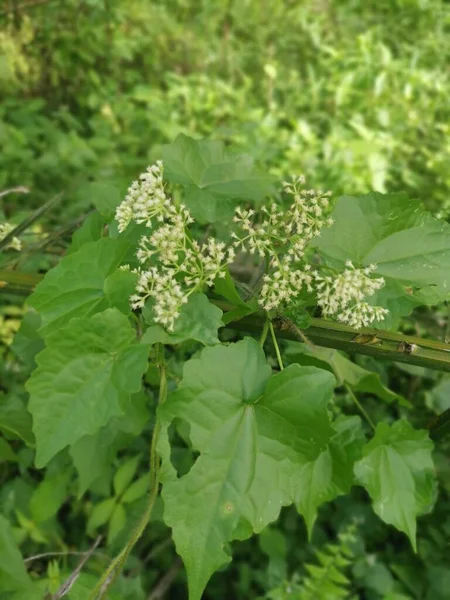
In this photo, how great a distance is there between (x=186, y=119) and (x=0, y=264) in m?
1.89

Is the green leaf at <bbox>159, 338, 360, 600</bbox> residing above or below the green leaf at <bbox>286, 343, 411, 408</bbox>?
above

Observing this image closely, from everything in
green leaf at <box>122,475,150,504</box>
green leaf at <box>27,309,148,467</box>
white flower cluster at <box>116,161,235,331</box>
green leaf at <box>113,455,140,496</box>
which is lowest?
green leaf at <box>122,475,150,504</box>

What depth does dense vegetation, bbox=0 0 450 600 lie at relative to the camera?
0.76m

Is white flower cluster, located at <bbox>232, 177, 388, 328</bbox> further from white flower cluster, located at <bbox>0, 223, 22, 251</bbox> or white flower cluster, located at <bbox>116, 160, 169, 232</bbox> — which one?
white flower cluster, located at <bbox>0, 223, 22, 251</bbox>

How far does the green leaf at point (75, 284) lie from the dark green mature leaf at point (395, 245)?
12.6 inches

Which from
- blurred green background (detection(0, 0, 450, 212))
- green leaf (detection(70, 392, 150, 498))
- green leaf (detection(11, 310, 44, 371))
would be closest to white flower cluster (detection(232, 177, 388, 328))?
green leaf (detection(70, 392, 150, 498))

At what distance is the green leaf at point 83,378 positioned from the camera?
0.74 m

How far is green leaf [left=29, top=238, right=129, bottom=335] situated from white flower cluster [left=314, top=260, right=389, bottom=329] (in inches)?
11.8

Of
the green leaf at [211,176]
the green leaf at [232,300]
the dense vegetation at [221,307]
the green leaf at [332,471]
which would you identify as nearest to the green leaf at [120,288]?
the dense vegetation at [221,307]

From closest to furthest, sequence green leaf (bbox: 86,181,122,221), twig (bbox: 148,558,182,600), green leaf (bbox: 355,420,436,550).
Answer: green leaf (bbox: 355,420,436,550) → green leaf (bbox: 86,181,122,221) → twig (bbox: 148,558,182,600)

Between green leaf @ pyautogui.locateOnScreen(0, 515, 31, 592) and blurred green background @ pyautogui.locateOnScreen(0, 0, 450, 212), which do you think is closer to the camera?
green leaf @ pyautogui.locateOnScreen(0, 515, 31, 592)

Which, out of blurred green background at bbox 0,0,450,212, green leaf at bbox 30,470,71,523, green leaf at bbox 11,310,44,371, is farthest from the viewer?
blurred green background at bbox 0,0,450,212

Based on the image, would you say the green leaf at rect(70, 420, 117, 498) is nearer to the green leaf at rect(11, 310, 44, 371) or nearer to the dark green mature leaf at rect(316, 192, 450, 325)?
the green leaf at rect(11, 310, 44, 371)

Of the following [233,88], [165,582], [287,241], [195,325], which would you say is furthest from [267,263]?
[233,88]
